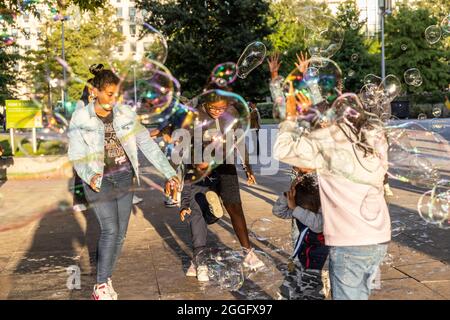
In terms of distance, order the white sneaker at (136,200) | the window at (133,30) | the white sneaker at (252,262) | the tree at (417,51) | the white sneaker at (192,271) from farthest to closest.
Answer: the tree at (417,51) → the white sneaker at (136,200) → the window at (133,30) → the white sneaker at (252,262) → the white sneaker at (192,271)

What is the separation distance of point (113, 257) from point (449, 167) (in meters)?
9.88

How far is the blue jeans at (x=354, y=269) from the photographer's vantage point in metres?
3.10

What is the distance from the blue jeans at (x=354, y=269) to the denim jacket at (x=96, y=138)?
1.76 metres

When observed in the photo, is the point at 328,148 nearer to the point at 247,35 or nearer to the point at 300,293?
the point at 300,293

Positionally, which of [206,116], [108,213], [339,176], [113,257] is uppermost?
[206,116]

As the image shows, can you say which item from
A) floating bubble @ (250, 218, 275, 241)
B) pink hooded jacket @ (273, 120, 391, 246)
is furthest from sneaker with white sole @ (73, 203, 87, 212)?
pink hooded jacket @ (273, 120, 391, 246)

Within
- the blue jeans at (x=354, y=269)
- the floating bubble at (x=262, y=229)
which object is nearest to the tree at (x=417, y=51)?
the floating bubble at (x=262, y=229)

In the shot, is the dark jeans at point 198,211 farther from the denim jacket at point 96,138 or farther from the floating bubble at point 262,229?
the floating bubble at point 262,229

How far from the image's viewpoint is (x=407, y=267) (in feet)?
17.3

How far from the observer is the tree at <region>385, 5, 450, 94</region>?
153 ft

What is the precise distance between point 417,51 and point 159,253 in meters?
44.9

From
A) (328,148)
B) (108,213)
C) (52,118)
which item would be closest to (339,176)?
(328,148)
